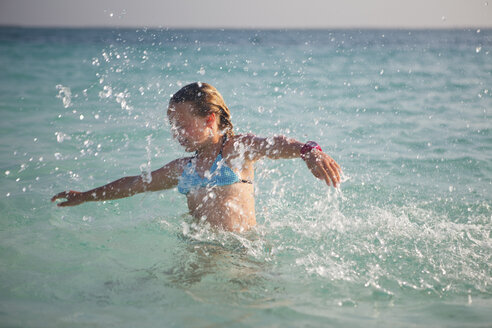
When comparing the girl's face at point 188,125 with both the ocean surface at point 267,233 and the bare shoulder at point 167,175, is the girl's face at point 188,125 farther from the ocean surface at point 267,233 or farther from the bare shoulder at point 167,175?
the ocean surface at point 267,233

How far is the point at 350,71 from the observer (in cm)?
1562

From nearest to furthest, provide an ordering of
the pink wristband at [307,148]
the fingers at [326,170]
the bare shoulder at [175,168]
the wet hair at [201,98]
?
the fingers at [326,170] → the pink wristband at [307,148] → the wet hair at [201,98] → the bare shoulder at [175,168]

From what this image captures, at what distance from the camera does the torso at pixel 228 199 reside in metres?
3.20

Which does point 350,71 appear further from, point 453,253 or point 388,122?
point 453,253

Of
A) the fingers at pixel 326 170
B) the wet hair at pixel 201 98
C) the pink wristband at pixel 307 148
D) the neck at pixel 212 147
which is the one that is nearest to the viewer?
the fingers at pixel 326 170

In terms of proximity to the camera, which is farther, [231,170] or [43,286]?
[231,170]

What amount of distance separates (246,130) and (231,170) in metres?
3.99

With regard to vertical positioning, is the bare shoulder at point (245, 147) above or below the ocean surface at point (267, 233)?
above

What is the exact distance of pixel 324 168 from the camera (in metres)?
2.65

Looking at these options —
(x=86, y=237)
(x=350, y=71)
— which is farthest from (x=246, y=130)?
A: (x=350, y=71)

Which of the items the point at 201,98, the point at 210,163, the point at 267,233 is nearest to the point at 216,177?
the point at 210,163

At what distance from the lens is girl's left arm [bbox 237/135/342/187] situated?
8.69 ft

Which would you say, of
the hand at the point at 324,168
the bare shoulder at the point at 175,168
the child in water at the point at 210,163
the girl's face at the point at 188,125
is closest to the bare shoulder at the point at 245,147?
the child in water at the point at 210,163

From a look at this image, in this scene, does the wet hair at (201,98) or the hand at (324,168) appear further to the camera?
the wet hair at (201,98)
